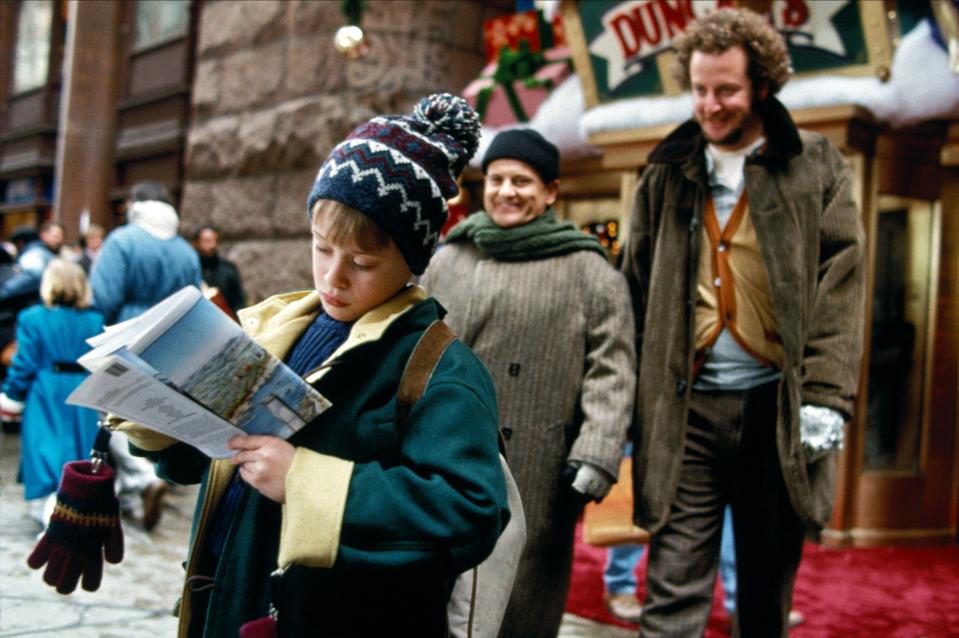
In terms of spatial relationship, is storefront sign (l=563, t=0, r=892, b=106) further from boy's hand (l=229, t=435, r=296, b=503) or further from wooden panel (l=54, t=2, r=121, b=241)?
boy's hand (l=229, t=435, r=296, b=503)

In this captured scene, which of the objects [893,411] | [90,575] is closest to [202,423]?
[90,575]

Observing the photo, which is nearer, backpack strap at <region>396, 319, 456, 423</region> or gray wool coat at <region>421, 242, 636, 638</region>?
backpack strap at <region>396, 319, 456, 423</region>

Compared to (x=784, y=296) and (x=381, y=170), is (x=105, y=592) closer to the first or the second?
(x=784, y=296)

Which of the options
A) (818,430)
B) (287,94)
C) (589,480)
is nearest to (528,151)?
(589,480)

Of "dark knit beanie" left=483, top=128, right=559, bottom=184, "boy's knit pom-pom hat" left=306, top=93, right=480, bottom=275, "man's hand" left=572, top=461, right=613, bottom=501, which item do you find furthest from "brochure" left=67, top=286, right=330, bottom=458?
"dark knit beanie" left=483, top=128, right=559, bottom=184

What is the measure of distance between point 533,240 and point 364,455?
5.37 feet

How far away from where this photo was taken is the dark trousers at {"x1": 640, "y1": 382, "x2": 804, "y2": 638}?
272 centimetres

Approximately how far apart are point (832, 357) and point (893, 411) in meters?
3.20

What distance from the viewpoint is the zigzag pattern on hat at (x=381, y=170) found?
1501 mm

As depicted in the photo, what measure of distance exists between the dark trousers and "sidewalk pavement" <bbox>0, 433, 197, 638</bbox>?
5.98ft

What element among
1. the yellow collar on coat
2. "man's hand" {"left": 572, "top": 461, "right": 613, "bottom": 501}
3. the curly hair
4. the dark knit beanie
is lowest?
"man's hand" {"left": 572, "top": 461, "right": 613, "bottom": 501}

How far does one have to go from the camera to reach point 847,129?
15.6 ft

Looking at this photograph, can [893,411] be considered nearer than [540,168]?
No

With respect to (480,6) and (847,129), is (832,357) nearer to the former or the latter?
(847,129)
